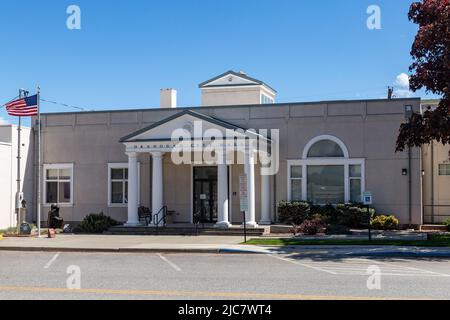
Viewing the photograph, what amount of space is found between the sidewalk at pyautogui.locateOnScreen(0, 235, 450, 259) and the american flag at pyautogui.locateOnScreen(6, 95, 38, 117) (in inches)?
224

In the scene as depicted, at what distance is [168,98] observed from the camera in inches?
1385

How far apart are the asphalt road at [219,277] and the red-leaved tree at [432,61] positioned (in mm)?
5339

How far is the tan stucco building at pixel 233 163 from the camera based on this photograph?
28422 millimetres

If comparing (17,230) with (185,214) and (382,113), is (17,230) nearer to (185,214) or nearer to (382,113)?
(185,214)

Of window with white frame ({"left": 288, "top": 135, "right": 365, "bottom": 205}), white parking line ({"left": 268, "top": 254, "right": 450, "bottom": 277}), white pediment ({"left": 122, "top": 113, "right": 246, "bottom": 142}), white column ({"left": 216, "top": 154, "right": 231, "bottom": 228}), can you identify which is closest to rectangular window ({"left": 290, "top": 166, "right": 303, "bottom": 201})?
window with white frame ({"left": 288, "top": 135, "right": 365, "bottom": 205})

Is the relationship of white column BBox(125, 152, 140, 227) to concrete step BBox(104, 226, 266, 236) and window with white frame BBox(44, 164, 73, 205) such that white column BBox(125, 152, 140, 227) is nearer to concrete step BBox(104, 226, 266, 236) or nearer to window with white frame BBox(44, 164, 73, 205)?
concrete step BBox(104, 226, 266, 236)

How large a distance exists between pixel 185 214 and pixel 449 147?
513 inches

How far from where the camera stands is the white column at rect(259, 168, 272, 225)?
2928cm

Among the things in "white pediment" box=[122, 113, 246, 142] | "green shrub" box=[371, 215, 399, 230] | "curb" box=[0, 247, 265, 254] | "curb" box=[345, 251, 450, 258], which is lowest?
"curb" box=[0, 247, 265, 254]

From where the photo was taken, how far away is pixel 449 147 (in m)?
30.7

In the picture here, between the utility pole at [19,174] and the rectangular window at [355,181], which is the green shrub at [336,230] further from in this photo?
the utility pole at [19,174]

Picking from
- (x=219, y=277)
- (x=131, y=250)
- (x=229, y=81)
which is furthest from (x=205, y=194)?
(x=219, y=277)

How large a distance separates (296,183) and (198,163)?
15.4 ft
